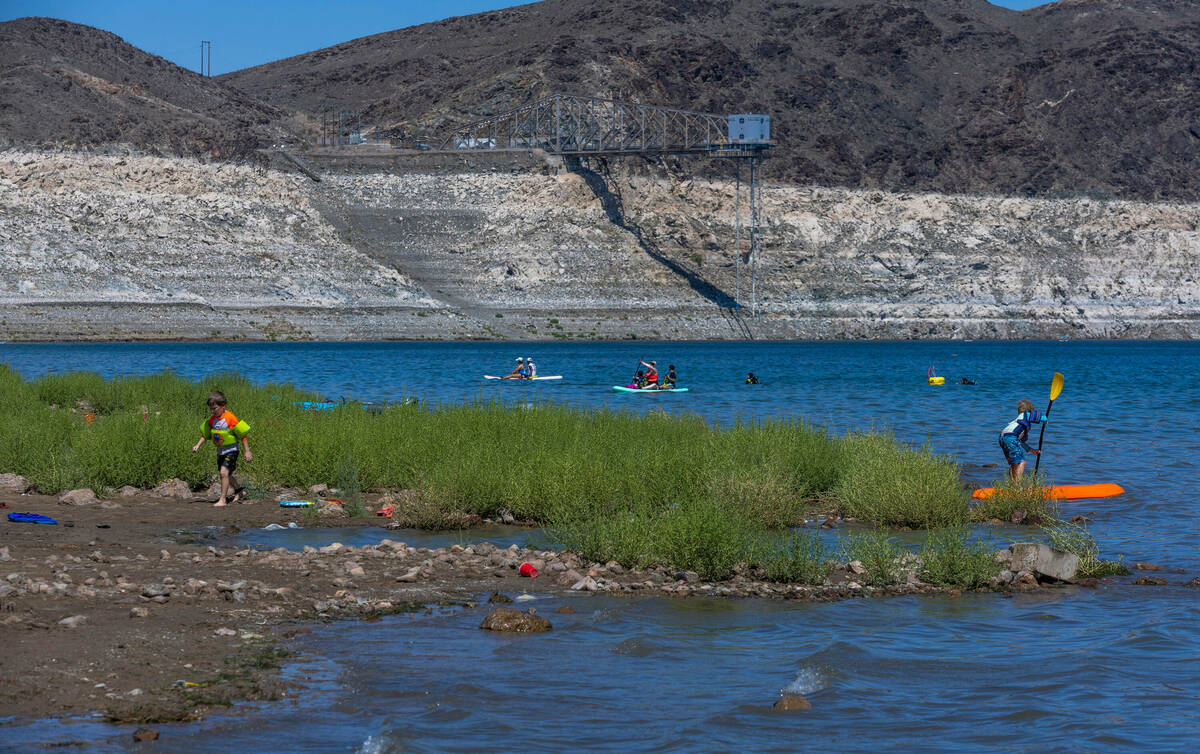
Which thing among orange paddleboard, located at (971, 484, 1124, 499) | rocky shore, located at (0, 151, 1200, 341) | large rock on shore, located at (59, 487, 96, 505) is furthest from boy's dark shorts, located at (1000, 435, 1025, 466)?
rocky shore, located at (0, 151, 1200, 341)

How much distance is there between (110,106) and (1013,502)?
103 meters

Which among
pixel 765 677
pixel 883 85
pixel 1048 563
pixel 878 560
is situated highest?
pixel 883 85

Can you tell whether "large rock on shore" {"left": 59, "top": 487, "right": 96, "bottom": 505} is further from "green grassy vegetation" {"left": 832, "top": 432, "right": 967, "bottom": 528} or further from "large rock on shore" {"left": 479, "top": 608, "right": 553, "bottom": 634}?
"green grassy vegetation" {"left": 832, "top": 432, "right": 967, "bottom": 528}

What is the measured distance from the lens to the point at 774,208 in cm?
10456

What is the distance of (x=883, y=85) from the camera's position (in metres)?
146

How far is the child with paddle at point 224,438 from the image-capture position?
Answer: 17.2 metres

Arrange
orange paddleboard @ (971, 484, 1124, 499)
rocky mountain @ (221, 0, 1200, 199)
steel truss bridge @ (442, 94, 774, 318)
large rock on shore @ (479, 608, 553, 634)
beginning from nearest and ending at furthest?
1. large rock on shore @ (479, 608, 553, 634)
2. orange paddleboard @ (971, 484, 1124, 499)
3. steel truss bridge @ (442, 94, 774, 318)
4. rocky mountain @ (221, 0, 1200, 199)

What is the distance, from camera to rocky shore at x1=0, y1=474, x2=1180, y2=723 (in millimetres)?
8508

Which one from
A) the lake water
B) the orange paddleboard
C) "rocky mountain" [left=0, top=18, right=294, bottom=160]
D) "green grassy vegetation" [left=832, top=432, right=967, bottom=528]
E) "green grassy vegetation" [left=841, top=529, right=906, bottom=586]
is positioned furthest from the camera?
"rocky mountain" [left=0, top=18, right=294, bottom=160]

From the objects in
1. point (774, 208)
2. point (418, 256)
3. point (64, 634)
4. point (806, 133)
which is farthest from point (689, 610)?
point (806, 133)

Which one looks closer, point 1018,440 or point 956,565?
point 956,565

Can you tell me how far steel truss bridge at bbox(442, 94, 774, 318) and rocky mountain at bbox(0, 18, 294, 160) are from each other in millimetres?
19282

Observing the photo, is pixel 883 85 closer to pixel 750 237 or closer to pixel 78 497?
pixel 750 237

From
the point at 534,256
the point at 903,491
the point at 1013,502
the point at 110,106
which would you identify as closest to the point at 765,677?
the point at 903,491
